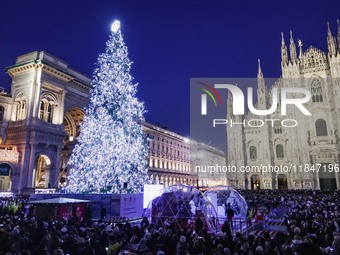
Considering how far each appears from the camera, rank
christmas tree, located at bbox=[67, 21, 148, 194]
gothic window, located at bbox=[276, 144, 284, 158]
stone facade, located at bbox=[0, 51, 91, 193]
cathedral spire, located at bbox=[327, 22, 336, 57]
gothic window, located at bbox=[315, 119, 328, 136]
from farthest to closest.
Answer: gothic window, located at bbox=[276, 144, 284, 158], cathedral spire, located at bbox=[327, 22, 336, 57], gothic window, located at bbox=[315, 119, 328, 136], stone facade, located at bbox=[0, 51, 91, 193], christmas tree, located at bbox=[67, 21, 148, 194]

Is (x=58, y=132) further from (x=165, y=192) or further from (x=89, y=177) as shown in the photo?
(x=165, y=192)

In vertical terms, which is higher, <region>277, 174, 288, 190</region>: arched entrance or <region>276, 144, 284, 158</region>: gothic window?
<region>276, 144, 284, 158</region>: gothic window

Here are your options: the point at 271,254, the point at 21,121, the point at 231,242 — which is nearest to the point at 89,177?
the point at 231,242

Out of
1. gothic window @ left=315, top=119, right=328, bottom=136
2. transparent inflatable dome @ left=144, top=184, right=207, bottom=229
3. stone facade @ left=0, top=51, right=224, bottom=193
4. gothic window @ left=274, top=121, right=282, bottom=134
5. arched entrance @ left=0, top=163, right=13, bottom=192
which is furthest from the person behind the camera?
gothic window @ left=274, top=121, right=282, bottom=134

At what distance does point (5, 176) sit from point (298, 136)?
45854mm

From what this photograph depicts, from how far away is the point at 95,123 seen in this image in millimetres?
21234

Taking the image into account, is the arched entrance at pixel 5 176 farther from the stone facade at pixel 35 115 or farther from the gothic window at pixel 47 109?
the gothic window at pixel 47 109

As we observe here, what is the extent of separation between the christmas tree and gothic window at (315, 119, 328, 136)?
38.3 meters

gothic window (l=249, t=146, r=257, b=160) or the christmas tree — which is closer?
the christmas tree

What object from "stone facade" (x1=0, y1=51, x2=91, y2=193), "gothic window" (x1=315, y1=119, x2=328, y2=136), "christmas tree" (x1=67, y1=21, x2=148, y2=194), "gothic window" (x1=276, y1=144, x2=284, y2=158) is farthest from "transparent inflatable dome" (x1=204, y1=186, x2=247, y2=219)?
"gothic window" (x1=315, y1=119, x2=328, y2=136)

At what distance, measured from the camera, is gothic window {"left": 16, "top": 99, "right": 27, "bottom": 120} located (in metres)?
34.6

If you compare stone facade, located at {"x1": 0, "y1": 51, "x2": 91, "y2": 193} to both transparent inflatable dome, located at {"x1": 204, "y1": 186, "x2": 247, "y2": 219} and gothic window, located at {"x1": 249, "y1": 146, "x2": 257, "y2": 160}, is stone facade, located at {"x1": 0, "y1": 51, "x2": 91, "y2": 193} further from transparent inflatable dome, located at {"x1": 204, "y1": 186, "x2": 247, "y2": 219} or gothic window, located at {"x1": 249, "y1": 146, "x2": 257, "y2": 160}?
gothic window, located at {"x1": 249, "y1": 146, "x2": 257, "y2": 160}

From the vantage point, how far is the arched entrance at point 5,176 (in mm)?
30688

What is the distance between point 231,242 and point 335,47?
53.8 metres
